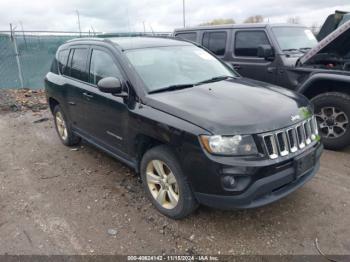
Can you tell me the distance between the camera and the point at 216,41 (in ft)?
22.3

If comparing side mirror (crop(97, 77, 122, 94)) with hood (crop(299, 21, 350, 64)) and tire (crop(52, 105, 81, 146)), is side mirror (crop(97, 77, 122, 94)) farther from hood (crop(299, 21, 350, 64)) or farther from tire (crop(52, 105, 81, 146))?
hood (crop(299, 21, 350, 64))

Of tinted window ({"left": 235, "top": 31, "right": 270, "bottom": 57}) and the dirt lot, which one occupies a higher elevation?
tinted window ({"left": 235, "top": 31, "right": 270, "bottom": 57})

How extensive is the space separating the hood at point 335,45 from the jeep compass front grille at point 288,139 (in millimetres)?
2187

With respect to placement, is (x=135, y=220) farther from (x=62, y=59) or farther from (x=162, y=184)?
(x=62, y=59)

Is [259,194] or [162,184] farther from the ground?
[259,194]

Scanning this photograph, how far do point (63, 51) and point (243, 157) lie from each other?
3705 mm

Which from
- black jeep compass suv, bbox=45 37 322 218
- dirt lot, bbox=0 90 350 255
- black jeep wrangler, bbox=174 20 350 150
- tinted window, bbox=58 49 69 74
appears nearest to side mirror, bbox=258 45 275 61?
black jeep wrangler, bbox=174 20 350 150

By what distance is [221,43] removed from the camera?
22.0 feet

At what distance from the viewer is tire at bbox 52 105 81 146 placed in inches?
201

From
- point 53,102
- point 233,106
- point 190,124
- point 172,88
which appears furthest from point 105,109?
point 53,102

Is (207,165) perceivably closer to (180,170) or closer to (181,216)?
(180,170)

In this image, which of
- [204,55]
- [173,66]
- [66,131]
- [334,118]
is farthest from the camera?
Answer: [66,131]

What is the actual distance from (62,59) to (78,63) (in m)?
0.72

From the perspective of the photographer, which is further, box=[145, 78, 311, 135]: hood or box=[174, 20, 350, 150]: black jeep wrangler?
box=[174, 20, 350, 150]: black jeep wrangler
